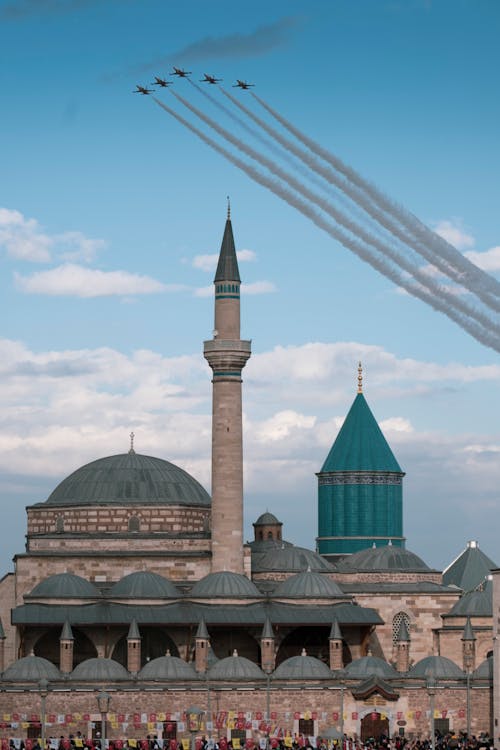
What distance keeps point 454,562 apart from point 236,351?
3051 cm

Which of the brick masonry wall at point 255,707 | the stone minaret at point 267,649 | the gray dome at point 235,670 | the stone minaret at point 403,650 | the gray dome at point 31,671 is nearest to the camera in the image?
the brick masonry wall at point 255,707

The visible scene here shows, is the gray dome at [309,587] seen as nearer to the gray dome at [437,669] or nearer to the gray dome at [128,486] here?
the gray dome at [437,669]

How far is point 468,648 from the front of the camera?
101062mm

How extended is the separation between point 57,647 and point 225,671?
441 inches

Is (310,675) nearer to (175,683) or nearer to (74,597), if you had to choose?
(175,683)

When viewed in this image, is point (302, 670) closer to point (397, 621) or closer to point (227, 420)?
point (397, 621)

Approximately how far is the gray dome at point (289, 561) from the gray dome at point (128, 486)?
434 centimetres

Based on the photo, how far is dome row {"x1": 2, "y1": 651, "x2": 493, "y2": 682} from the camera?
313ft

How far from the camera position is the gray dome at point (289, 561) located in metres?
111

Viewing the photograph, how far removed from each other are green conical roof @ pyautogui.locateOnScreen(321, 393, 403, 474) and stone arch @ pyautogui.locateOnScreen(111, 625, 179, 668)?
93.2ft

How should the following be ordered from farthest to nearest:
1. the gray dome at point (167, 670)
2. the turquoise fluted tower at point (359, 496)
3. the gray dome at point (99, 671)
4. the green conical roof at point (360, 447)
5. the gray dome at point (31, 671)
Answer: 1. the green conical roof at point (360, 447)
2. the turquoise fluted tower at point (359, 496)
3. the gray dome at point (167, 670)
4. the gray dome at point (99, 671)
5. the gray dome at point (31, 671)

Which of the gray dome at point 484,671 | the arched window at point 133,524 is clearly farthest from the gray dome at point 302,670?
the arched window at point 133,524

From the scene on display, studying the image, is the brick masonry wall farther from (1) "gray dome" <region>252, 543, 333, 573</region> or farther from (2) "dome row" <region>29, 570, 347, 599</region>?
(1) "gray dome" <region>252, 543, 333, 573</region>

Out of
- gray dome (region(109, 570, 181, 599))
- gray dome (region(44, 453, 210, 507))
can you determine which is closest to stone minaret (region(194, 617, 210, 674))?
gray dome (region(109, 570, 181, 599))
